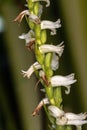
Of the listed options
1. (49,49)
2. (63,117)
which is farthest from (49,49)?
(63,117)

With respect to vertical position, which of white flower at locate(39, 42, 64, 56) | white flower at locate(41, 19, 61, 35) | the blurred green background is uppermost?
white flower at locate(41, 19, 61, 35)

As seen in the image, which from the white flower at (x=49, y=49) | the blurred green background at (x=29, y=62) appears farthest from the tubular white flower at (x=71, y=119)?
the blurred green background at (x=29, y=62)

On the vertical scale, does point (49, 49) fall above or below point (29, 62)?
above

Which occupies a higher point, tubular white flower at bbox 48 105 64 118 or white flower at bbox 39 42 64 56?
→ white flower at bbox 39 42 64 56

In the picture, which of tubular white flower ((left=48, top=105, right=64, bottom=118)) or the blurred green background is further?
the blurred green background

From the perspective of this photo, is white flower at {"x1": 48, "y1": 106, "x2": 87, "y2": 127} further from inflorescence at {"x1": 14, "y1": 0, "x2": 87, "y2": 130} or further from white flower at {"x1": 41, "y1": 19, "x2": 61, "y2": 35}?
white flower at {"x1": 41, "y1": 19, "x2": 61, "y2": 35}

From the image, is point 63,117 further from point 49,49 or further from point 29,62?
point 29,62

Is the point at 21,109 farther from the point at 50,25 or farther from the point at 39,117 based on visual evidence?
the point at 50,25

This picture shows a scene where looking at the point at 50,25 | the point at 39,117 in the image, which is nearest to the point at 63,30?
the point at 39,117

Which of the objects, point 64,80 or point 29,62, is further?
point 29,62

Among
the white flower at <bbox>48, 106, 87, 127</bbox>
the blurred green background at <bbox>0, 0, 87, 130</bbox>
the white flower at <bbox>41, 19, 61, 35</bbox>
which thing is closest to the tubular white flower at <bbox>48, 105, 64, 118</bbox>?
the white flower at <bbox>48, 106, 87, 127</bbox>
